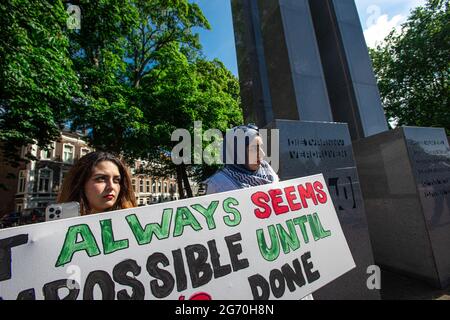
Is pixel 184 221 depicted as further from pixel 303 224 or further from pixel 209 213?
pixel 303 224

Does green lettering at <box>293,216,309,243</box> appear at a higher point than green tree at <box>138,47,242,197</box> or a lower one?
lower

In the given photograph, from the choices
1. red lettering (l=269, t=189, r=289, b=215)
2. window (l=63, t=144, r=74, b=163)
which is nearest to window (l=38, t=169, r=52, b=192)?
window (l=63, t=144, r=74, b=163)

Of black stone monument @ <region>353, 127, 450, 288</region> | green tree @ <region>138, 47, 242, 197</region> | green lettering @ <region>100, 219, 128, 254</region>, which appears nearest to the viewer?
green lettering @ <region>100, 219, 128, 254</region>

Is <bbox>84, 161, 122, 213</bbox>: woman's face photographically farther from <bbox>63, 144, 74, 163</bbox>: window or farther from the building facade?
<bbox>63, 144, 74, 163</bbox>: window

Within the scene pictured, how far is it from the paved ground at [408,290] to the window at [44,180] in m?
35.9

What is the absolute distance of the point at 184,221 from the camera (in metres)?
1.52

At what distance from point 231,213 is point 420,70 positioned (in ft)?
64.4

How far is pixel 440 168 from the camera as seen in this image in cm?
448

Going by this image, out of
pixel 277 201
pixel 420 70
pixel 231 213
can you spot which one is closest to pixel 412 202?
pixel 277 201

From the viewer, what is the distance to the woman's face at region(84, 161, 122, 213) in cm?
168

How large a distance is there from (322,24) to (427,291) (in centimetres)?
816

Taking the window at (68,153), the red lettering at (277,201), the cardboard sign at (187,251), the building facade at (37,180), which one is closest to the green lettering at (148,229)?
the cardboard sign at (187,251)

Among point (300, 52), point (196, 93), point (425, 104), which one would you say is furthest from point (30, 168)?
point (425, 104)
